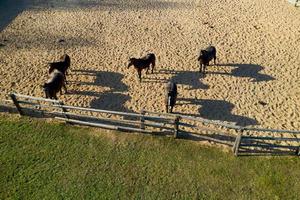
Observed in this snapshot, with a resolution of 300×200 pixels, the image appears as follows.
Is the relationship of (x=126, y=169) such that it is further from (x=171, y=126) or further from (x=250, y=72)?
(x=250, y=72)

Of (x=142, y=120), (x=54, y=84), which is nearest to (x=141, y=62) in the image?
(x=142, y=120)

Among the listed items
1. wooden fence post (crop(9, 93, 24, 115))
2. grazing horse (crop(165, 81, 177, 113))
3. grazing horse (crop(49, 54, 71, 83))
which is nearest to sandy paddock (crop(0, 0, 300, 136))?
grazing horse (crop(165, 81, 177, 113))

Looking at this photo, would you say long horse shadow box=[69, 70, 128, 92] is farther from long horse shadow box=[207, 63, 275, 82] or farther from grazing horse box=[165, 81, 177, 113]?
long horse shadow box=[207, 63, 275, 82]

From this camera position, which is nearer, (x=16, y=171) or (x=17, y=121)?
(x=16, y=171)

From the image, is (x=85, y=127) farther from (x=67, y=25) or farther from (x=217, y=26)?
(x=217, y=26)

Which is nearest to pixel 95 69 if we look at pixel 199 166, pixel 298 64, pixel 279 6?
pixel 199 166

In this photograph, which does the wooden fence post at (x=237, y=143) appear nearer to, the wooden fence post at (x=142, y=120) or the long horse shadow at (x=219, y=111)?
the long horse shadow at (x=219, y=111)
